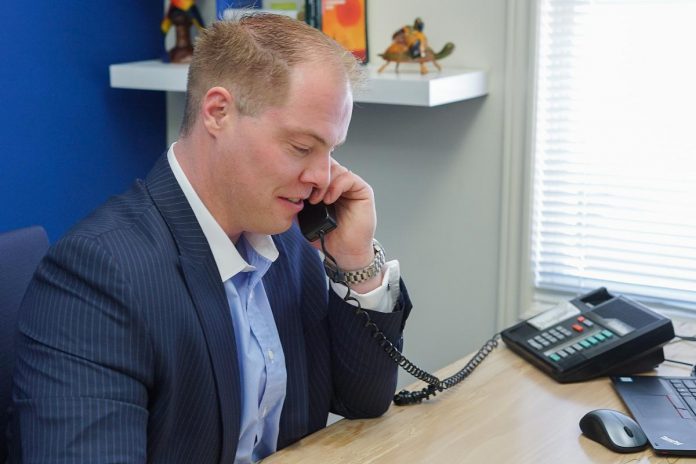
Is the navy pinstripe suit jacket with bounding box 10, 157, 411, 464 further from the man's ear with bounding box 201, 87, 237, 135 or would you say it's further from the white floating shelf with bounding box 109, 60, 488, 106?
the white floating shelf with bounding box 109, 60, 488, 106

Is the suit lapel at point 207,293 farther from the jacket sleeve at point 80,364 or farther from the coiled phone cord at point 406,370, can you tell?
the coiled phone cord at point 406,370

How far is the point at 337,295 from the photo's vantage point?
5.17 ft

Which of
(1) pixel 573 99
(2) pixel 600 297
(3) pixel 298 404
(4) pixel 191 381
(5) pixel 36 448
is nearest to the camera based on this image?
(5) pixel 36 448

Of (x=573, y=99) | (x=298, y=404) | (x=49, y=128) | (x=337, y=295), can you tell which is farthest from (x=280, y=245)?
(x=49, y=128)

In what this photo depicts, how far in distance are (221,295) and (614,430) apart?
24.9 inches

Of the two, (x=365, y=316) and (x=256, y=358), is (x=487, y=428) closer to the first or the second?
(x=365, y=316)

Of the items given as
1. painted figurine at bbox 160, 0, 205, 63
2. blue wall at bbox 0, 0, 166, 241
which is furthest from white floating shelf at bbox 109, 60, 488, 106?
blue wall at bbox 0, 0, 166, 241

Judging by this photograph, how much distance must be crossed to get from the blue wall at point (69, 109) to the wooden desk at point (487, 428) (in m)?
1.38

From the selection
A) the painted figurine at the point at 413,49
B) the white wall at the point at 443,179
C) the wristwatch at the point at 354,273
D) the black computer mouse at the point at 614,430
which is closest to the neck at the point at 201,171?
the wristwatch at the point at 354,273

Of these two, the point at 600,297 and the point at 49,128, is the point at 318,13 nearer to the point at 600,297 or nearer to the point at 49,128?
the point at 49,128

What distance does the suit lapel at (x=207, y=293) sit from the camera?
1.34m

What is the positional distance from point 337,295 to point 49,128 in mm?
1321

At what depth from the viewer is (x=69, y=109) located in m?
2.59

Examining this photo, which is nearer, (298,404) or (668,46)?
(298,404)
